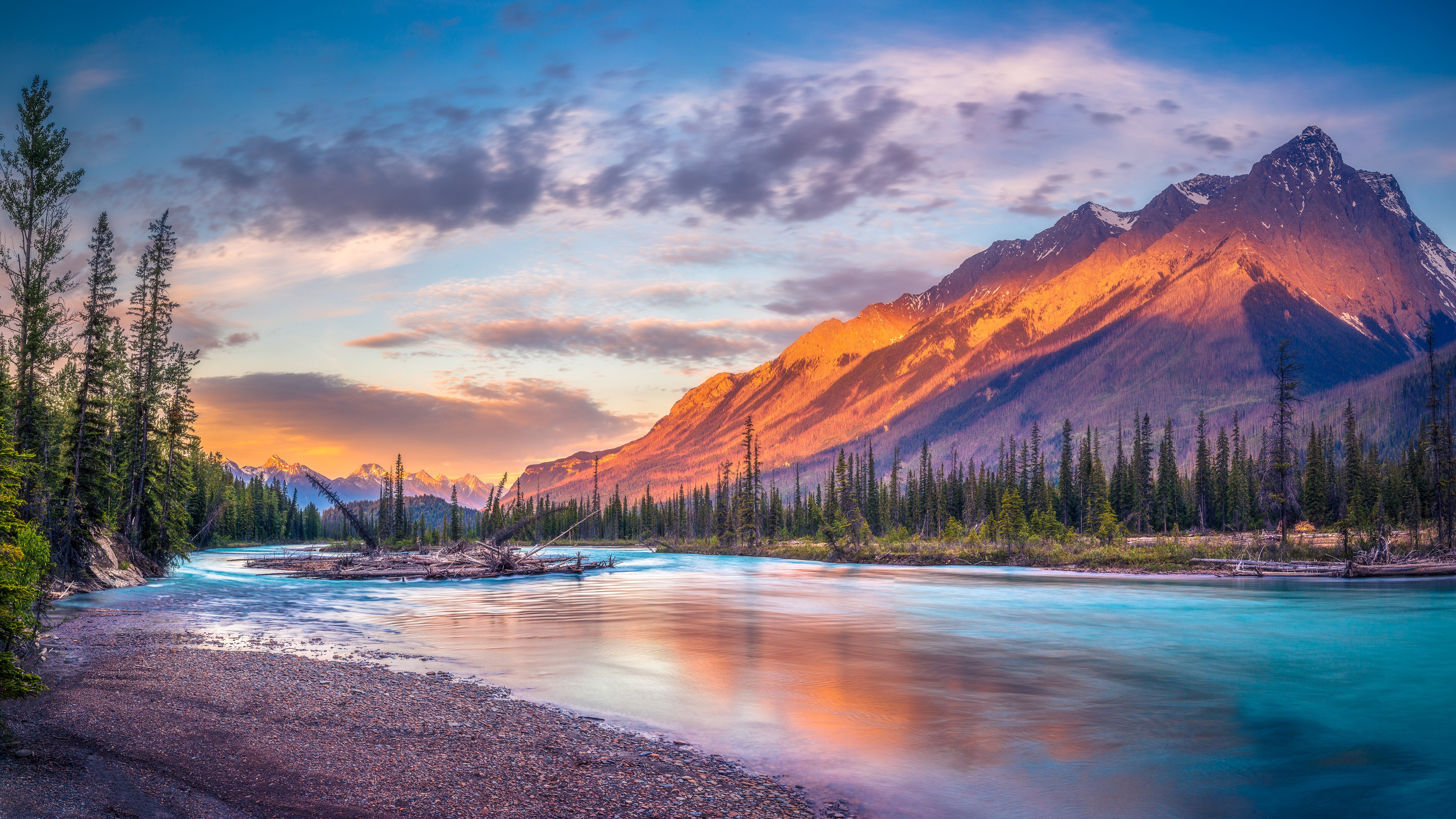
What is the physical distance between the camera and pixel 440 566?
5541cm

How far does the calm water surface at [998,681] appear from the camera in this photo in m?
12.4

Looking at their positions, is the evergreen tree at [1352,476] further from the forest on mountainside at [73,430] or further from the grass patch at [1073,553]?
the forest on mountainside at [73,430]

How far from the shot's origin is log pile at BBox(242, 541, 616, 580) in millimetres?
54375

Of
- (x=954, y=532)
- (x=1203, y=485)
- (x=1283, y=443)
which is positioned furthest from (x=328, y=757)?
(x=1203, y=485)

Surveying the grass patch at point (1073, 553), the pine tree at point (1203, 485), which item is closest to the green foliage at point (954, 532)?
the grass patch at point (1073, 553)

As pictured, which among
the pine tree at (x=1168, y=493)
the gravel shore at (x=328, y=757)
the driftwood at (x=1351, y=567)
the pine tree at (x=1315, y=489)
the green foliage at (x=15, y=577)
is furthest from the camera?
the pine tree at (x=1168, y=493)

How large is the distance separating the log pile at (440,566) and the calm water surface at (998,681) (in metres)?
8.89

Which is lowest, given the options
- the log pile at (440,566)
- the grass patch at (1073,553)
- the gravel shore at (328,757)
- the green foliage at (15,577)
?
the grass patch at (1073,553)

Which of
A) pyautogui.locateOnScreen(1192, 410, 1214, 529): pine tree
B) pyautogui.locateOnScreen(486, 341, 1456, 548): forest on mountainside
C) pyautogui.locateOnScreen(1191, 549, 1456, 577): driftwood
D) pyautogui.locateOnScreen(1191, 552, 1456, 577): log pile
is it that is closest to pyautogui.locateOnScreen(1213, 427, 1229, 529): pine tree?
pyautogui.locateOnScreen(486, 341, 1456, 548): forest on mountainside

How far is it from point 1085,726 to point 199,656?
2014 cm

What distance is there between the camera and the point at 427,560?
5569cm

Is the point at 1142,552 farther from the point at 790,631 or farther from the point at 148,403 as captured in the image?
the point at 148,403

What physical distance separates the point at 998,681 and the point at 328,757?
16.8 m

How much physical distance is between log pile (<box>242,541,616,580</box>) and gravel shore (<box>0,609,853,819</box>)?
40.0m
